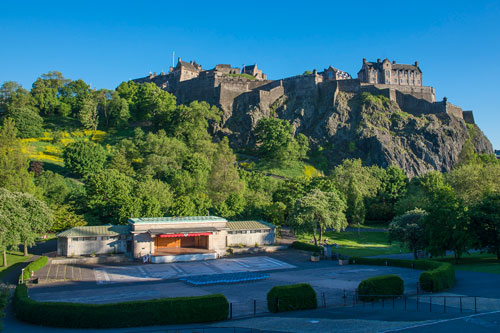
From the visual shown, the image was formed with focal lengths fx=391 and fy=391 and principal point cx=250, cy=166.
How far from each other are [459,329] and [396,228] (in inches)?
921

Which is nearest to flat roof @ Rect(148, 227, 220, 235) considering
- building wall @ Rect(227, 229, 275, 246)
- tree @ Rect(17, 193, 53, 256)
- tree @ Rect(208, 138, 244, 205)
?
building wall @ Rect(227, 229, 275, 246)

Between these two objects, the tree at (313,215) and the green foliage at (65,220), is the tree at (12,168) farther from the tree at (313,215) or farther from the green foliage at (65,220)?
the tree at (313,215)

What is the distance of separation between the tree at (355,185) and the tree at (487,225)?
22213 millimetres

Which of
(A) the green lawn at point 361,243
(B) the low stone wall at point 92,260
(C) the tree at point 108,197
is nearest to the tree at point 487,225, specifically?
(A) the green lawn at point 361,243

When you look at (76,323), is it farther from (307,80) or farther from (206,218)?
(307,80)

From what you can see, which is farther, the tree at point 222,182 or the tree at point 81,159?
the tree at point 81,159

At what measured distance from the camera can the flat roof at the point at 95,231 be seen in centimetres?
3981

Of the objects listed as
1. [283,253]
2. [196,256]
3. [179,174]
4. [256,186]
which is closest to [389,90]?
[256,186]

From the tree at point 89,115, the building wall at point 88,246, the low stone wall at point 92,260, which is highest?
the tree at point 89,115

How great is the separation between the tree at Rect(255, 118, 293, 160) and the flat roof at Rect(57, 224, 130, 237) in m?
45.8

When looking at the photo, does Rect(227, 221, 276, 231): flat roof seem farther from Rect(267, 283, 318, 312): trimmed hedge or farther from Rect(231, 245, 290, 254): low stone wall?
Rect(267, 283, 318, 312): trimmed hedge

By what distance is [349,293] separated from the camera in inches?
983

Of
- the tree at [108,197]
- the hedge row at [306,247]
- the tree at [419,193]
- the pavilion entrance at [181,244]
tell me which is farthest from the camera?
the tree at [419,193]

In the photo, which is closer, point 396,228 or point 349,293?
point 349,293
